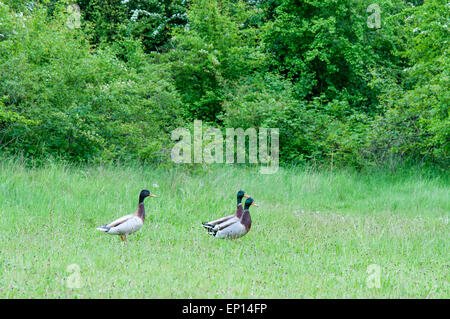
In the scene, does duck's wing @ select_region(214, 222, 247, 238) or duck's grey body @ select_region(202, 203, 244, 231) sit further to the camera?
duck's grey body @ select_region(202, 203, 244, 231)

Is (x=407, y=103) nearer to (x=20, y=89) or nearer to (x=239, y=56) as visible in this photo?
(x=239, y=56)

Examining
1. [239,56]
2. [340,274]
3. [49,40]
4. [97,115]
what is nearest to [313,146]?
[239,56]

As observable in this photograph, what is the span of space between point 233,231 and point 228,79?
41.6ft

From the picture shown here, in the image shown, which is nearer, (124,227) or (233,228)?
(124,227)

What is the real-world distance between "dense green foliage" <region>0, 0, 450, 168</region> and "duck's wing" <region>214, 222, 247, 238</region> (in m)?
5.85

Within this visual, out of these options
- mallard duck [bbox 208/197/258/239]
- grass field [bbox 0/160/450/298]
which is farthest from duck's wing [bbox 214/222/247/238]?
grass field [bbox 0/160/450/298]

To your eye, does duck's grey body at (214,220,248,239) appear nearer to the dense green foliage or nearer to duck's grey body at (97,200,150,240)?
duck's grey body at (97,200,150,240)

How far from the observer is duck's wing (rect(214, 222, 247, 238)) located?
7.60m

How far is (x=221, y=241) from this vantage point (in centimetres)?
778

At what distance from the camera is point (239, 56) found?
1970cm

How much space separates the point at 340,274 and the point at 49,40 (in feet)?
38.4

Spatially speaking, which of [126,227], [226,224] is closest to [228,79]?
[226,224]

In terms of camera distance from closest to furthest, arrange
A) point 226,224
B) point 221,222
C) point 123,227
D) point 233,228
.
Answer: point 123,227, point 233,228, point 226,224, point 221,222

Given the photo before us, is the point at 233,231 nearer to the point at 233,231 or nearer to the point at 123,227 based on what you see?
the point at 233,231
